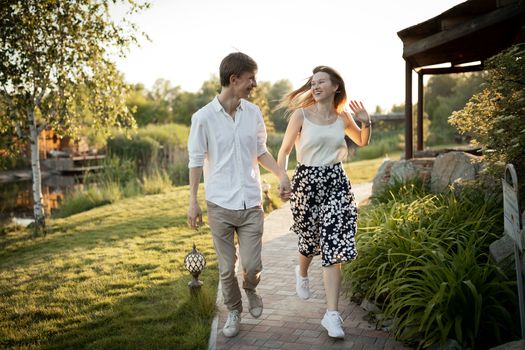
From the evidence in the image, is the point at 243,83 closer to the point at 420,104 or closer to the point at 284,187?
the point at 284,187

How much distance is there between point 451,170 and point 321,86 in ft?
10.6

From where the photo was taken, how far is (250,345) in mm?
3645

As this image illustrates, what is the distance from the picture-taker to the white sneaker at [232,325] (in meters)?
3.80

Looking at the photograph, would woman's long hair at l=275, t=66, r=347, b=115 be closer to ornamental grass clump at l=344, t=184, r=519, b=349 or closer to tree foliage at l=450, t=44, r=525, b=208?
ornamental grass clump at l=344, t=184, r=519, b=349

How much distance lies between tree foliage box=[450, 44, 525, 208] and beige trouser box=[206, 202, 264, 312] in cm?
210

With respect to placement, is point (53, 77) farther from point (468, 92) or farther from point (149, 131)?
point (468, 92)

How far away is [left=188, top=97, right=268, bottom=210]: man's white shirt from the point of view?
3.58 m

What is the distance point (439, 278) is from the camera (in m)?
3.63

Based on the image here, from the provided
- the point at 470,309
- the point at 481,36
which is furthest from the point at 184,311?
the point at 481,36

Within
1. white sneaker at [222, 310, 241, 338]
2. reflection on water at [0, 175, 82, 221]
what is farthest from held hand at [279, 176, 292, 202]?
reflection on water at [0, 175, 82, 221]

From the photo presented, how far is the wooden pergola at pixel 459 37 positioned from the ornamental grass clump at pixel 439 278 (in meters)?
2.17

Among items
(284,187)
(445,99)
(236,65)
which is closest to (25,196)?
(284,187)

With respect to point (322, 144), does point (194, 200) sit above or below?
below

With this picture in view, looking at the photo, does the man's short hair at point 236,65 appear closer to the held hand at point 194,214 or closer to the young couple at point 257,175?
the young couple at point 257,175
